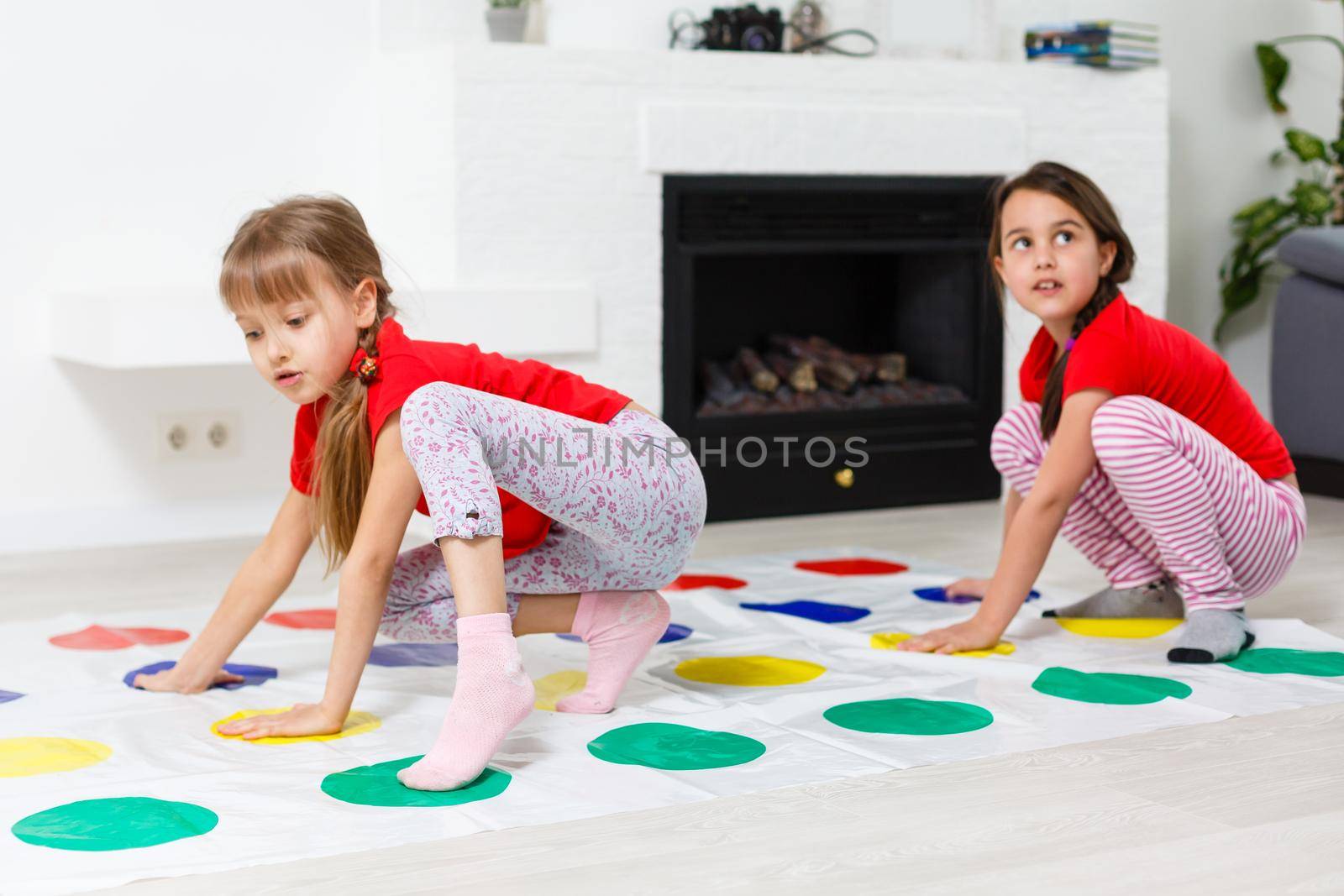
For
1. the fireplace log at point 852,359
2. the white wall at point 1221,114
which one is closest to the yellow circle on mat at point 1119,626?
the fireplace log at point 852,359

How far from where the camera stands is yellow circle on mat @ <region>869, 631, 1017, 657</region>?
202cm

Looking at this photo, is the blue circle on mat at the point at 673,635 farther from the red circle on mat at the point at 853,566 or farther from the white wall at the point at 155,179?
the white wall at the point at 155,179

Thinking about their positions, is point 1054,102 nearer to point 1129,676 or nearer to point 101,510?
point 1129,676

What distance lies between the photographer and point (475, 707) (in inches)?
58.1

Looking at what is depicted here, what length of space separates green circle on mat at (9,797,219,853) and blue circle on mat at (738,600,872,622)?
1087mm

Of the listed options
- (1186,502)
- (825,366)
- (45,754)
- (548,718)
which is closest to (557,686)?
(548,718)

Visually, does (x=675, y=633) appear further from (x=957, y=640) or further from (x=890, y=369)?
(x=890, y=369)

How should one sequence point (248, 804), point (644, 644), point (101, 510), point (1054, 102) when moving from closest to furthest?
point (248, 804), point (644, 644), point (101, 510), point (1054, 102)

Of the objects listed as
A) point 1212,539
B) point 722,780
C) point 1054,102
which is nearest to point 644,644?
point 722,780

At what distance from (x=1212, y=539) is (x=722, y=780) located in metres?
0.85

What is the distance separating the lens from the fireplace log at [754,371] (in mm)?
3475

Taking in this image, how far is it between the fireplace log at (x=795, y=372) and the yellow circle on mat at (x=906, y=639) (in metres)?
1.37

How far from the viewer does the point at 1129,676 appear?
1.90 metres

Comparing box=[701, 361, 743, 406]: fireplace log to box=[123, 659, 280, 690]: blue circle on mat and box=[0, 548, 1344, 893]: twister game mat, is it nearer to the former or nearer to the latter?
box=[0, 548, 1344, 893]: twister game mat
